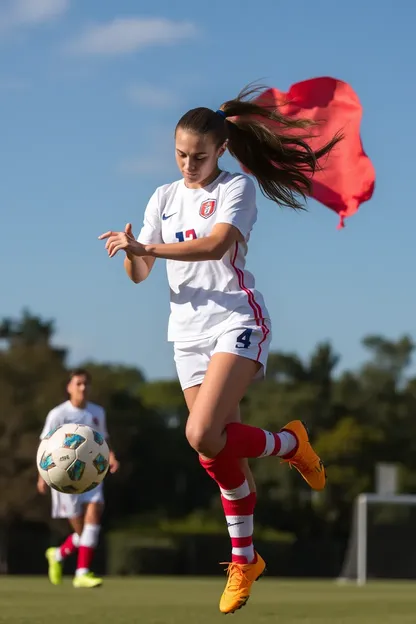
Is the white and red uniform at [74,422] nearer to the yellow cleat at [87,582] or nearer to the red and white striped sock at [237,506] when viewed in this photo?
the yellow cleat at [87,582]

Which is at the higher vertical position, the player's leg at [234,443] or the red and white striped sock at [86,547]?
the player's leg at [234,443]

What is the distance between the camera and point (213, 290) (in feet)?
23.2

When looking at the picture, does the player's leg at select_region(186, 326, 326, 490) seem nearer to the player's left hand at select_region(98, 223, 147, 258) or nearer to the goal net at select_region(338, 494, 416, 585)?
the player's left hand at select_region(98, 223, 147, 258)

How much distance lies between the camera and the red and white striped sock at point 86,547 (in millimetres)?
12938

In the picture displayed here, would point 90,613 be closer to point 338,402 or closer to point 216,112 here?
point 216,112

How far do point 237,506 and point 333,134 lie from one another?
4.82 meters

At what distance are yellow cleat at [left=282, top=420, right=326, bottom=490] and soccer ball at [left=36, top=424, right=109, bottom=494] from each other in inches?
50.4

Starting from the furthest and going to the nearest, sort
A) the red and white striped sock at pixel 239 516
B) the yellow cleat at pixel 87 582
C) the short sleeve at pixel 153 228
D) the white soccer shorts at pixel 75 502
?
the white soccer shorts at pixel 75 502 → the yellow cleat at pixel 87 582 → the short sleeve at pixel 153 228 → the red and white striped sock at pixel 239 516

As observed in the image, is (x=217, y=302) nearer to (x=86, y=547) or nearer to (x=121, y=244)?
(x=121, y=244)

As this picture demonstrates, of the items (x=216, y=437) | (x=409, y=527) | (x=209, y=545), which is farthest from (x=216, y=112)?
(x=209, y=545)

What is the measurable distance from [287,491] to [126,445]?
8.16 m

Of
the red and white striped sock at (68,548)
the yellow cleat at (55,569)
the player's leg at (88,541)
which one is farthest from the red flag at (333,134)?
the yellow cleat at (55,569)

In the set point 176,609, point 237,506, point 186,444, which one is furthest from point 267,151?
point 186,444

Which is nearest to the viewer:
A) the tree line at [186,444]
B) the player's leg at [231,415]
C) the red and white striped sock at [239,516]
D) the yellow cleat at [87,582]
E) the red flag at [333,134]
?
the player's leg at [231,415]
